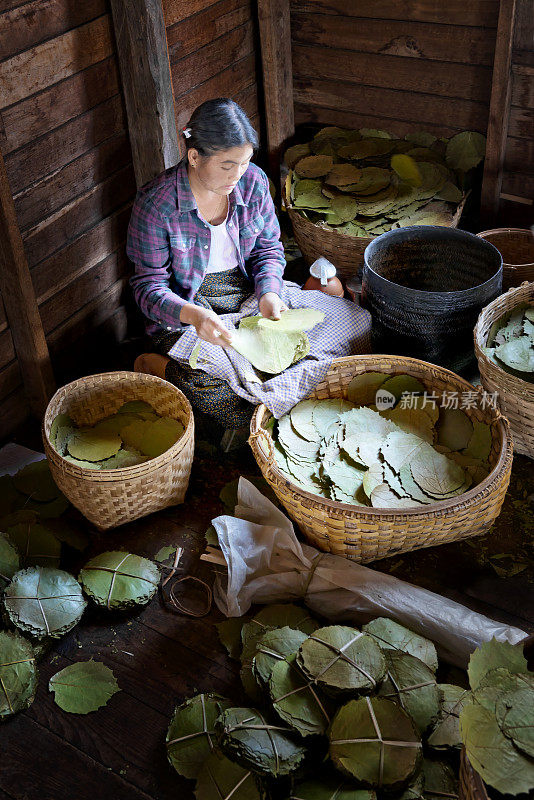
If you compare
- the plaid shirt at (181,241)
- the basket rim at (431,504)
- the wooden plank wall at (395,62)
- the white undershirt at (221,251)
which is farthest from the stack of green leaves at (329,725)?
the wooden plank wall at (395,62)

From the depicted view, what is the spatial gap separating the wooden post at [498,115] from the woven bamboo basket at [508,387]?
1.02 m

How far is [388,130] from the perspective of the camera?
4.05 m

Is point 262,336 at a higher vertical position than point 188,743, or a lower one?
higher

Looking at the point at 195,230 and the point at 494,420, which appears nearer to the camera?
the point at 494,420

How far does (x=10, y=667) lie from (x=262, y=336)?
1441 mm

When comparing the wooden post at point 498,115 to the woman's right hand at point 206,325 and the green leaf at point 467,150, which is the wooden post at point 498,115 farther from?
the woman's right hand at point 206,325

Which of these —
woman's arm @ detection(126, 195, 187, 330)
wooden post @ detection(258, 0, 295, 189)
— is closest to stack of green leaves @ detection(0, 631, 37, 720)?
woman's arm @ detection(126, 195, 187, 330)

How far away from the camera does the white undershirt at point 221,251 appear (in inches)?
119

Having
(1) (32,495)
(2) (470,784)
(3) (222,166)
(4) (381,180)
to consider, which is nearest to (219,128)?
(3) (222,166)

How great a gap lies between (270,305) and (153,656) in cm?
138

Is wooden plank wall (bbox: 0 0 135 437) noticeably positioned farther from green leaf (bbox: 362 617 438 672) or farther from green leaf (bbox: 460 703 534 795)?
green leaf (bbox: 460 703 534 795)

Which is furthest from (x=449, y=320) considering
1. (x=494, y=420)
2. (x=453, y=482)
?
(x=453, y=482)

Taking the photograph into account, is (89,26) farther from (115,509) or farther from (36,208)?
(115,509)

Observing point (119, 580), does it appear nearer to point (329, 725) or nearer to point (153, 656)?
point (153, 656)
